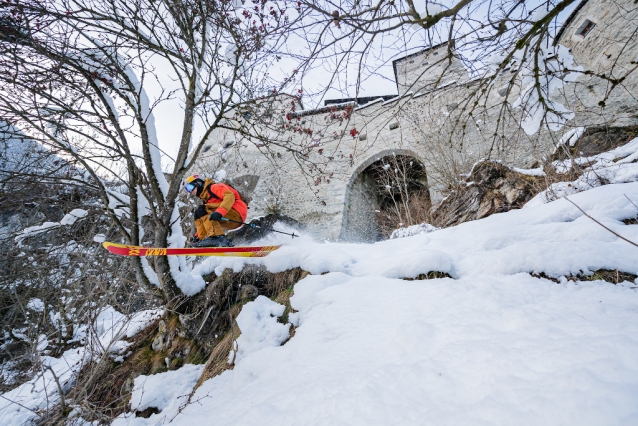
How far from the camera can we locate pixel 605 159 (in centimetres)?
384

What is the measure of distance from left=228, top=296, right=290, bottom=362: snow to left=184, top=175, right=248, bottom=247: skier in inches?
68.7

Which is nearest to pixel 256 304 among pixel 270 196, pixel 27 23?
pixel 27 23

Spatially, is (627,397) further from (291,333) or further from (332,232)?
(332,232)

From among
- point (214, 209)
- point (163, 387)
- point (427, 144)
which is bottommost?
point (163, 387)

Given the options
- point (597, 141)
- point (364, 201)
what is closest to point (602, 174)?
point (597, 141)

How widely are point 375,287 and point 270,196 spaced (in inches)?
311

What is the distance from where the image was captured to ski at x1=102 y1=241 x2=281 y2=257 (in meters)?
3.25

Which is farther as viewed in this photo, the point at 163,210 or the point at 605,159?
the point at 605,159

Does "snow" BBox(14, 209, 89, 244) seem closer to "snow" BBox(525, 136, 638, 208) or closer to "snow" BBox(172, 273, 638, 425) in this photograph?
"snow" BBox(172, 273, 638, 425)

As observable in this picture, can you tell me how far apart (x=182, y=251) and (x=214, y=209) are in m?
0.99

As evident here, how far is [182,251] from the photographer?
130 inches

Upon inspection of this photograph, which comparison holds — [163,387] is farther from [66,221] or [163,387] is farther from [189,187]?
[189,187]

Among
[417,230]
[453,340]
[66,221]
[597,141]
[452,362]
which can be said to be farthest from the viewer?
[417,230]

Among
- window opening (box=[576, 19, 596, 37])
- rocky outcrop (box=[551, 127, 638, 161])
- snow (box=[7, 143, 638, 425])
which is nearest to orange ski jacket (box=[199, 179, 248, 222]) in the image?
snow (box=[7, 143, 638, 425])
